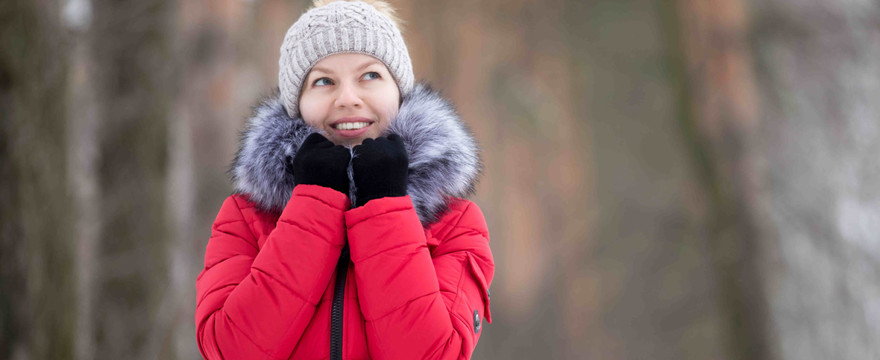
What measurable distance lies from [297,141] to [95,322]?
226 centimetres

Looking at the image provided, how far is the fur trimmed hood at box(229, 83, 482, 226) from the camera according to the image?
982mm

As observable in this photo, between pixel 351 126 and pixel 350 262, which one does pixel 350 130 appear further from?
pixel 350 262

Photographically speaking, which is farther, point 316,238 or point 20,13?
point 20,13

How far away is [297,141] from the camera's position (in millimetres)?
991

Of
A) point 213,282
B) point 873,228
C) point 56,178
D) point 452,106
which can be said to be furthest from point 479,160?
point 873,228

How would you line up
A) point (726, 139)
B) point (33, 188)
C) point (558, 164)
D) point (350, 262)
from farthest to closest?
point (558, 164) < point (726, 139) < point (33, 188) < point (350, 262)

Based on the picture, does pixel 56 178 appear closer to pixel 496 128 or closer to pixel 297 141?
pixel 297 141

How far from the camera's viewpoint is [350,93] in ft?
3.25

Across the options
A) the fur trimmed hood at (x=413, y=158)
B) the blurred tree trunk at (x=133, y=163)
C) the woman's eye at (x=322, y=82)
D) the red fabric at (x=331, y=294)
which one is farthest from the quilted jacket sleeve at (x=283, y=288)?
the blurred tree trunk at (x=133, y=163)

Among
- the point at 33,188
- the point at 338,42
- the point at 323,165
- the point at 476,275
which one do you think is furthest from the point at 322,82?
the point at 33,188

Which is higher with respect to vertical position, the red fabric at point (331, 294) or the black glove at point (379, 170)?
the black glove at point (379, 170)

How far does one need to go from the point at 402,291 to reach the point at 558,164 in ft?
10.2

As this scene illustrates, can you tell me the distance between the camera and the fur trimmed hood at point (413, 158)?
982 millimetres

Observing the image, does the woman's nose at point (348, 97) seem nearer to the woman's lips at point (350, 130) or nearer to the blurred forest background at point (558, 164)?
the woman's lips at point (350, 130)
